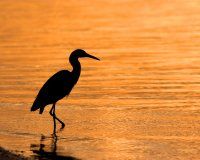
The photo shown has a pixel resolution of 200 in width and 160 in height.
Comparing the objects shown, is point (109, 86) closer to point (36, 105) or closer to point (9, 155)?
point (36, 105)

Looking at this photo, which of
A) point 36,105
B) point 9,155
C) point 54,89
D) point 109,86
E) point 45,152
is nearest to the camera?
point 9,155

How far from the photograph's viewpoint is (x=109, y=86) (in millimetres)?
21281

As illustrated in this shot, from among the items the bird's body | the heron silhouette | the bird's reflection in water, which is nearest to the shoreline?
the bird's reflection in water

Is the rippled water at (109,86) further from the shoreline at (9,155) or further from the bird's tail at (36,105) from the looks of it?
the shoreline at (9,155)

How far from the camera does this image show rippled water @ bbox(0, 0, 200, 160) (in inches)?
591

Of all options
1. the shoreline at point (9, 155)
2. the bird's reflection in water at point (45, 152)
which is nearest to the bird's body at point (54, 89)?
the bird's reflection in water at point (45, 152)

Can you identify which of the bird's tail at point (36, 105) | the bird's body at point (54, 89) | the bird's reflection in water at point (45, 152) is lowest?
the bird's reflection in water at point (45, 152)

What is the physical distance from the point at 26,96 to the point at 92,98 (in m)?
1.61

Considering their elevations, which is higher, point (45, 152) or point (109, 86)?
point (109, 86)

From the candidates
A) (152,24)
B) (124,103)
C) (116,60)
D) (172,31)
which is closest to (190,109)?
(124,103)

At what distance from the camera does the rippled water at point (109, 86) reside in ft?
49.2

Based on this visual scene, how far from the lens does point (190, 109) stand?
17922 mm

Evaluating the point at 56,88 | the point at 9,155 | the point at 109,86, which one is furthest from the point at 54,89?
the point at 9,155

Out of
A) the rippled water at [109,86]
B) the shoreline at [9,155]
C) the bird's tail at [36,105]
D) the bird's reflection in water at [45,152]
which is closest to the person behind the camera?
the shoreline at [9,155]
